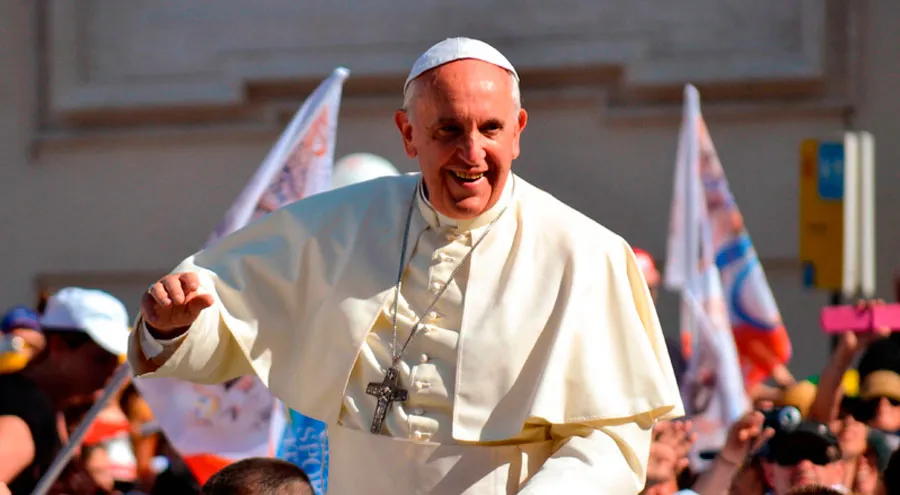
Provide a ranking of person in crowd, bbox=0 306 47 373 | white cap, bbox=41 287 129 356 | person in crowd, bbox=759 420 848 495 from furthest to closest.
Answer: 1. person in crowd, bbox=0 306 47 373
2. white cap, bbox=41 287 129 356
3. person in crowd, bbox=759 420 848 495

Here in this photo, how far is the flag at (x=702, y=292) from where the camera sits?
6523 millimetres

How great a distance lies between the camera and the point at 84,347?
6117mm

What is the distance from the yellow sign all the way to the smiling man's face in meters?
3.73

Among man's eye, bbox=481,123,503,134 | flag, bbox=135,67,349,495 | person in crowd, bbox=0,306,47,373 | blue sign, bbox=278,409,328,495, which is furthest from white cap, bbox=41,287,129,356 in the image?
man's eye, bbox=481,123,503,134

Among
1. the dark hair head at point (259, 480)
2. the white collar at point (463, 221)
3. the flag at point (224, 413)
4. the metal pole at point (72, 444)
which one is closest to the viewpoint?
the white collar at point (463, 221)

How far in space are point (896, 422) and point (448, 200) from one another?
3.28 metres

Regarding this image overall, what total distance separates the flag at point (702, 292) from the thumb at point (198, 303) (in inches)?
131

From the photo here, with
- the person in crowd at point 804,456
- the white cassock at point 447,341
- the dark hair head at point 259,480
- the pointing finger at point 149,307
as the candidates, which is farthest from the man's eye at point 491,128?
the person in crowd at point 804,456

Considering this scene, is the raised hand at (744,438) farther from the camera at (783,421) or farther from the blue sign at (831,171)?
the blue sign at (831,171)

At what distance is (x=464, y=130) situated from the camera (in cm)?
357

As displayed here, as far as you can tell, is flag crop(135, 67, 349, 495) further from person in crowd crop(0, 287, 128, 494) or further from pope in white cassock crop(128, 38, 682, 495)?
pope in white cassock crop(128, 38, 682, 495)

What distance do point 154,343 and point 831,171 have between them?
14.2 ft

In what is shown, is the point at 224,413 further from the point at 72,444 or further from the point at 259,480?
the point at 259,480

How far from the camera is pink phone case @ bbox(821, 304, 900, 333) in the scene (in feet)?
20.1
